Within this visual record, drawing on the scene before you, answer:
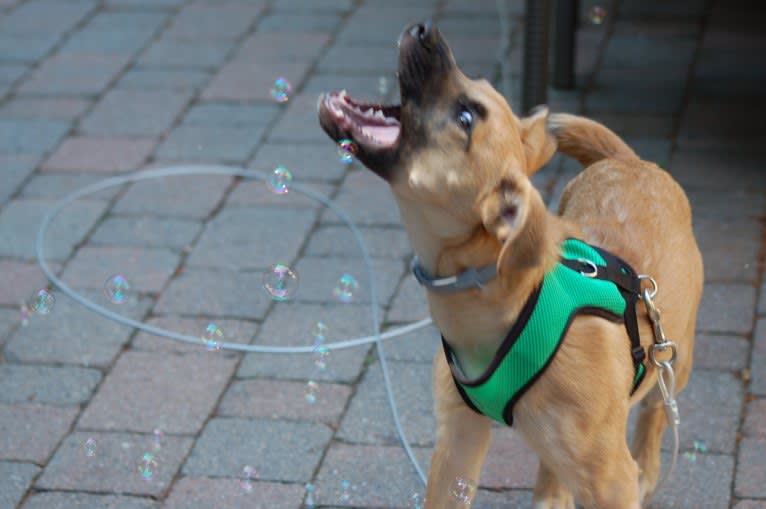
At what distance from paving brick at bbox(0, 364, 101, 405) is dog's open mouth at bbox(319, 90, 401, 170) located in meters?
1.74

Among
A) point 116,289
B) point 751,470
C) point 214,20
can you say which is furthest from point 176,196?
point 751,470

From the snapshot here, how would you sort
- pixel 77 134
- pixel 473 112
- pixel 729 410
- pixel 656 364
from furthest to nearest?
pixel 77 134, pixel 729 410, pixel 656 364, pixel 473 112

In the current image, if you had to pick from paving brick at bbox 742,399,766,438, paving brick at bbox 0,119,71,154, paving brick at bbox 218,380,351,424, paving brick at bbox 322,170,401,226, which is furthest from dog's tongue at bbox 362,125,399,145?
paving brick at bbox 0,119,71,154

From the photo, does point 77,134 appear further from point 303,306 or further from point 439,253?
point 439,253

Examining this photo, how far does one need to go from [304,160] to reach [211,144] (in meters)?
0.49

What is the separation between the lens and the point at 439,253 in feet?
8.90

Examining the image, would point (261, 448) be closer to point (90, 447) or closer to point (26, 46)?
point (90, 447)

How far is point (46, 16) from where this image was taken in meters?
7.06

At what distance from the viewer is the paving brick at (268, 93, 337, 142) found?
5.63 metres

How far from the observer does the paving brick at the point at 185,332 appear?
4262 mm

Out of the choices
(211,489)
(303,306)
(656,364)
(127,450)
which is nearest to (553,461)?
(656,364)

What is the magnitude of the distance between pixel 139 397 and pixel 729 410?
6.40 feet

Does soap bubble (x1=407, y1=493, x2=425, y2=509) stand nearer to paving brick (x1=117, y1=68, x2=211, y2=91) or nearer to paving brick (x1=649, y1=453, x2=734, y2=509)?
paving brick (x1=649, y1=453, x2=734, y2=509)

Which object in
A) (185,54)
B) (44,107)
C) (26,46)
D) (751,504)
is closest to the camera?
(751,504)
